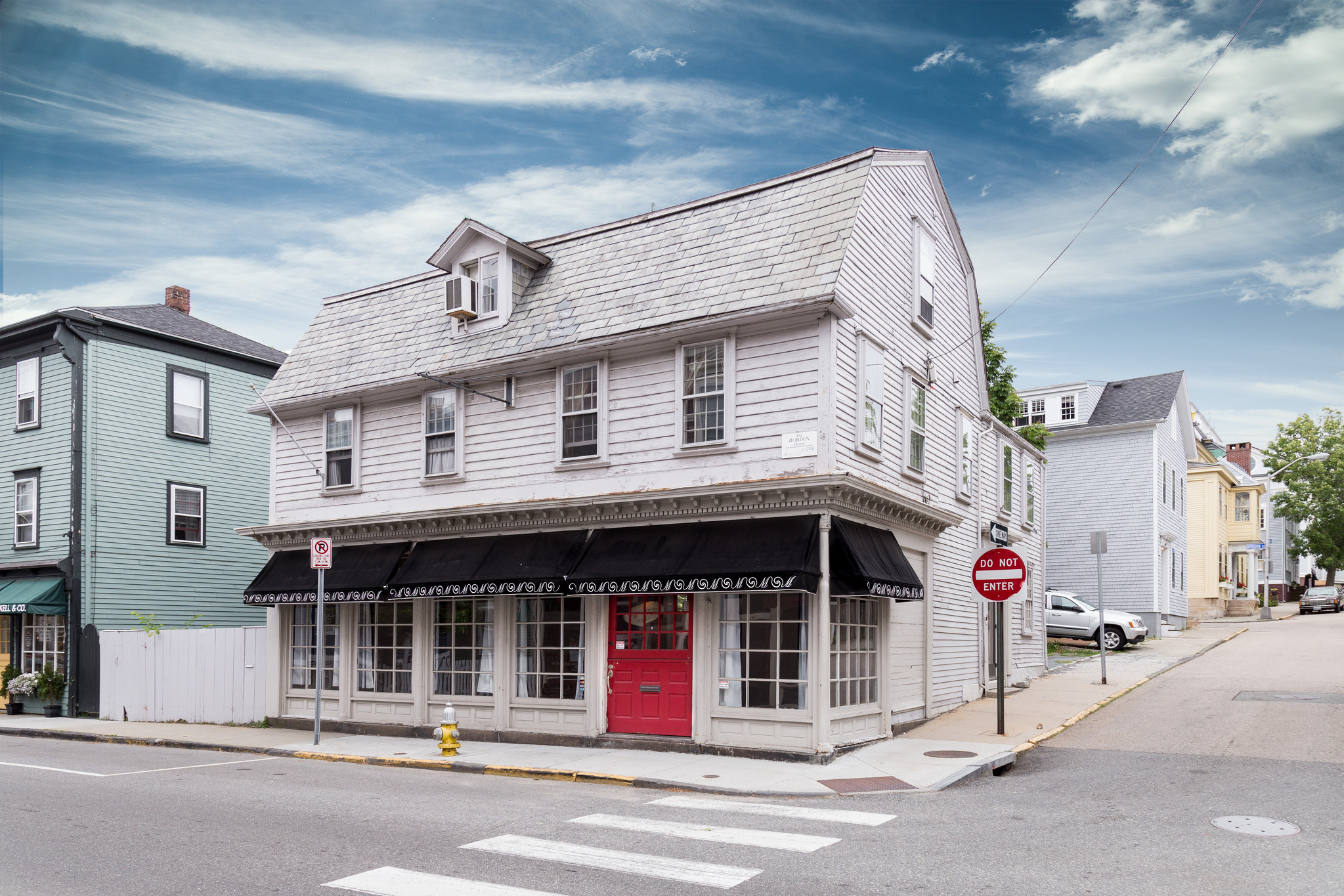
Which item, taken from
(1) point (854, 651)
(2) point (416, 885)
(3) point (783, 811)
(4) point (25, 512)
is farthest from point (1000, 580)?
(4) point (25, 512)

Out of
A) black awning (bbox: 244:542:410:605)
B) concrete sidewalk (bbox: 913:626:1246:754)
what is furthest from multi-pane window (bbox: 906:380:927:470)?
black awning (bbox: 244:542:410:605)

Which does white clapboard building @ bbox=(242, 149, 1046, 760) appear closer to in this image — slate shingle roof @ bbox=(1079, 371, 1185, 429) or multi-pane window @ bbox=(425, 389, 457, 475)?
multi-pane window @ bbox=(425, 389, 457, 475)

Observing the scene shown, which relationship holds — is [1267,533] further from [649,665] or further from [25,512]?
[25,512]

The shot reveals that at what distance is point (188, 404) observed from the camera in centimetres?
2667

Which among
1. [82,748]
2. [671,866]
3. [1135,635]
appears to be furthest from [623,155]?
[1135,635]

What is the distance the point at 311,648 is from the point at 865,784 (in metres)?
12.1

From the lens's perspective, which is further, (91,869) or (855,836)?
(855,836)

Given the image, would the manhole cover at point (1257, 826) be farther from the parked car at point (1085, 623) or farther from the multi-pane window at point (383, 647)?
the parked car at point (1085, 623)

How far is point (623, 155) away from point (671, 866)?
1678 centimetres

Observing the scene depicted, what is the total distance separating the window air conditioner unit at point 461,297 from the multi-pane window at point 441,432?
4.73ft

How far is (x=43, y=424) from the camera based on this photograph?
992 inches

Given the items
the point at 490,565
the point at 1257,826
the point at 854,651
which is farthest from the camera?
the point at 490,565

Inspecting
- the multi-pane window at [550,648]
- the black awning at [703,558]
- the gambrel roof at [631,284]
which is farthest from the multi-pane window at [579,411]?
the multi-pane window at [550,648]

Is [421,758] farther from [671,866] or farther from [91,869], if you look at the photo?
[671,866]
